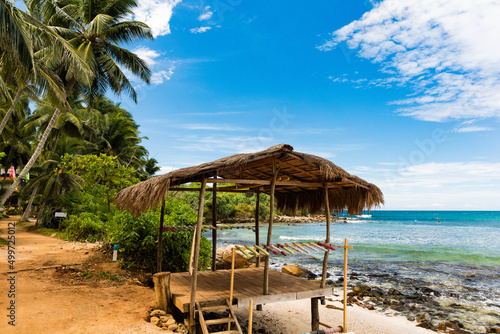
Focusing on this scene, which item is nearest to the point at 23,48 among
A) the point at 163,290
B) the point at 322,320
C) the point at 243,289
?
the point at 163,290

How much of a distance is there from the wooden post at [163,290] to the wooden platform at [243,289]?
0.38ft

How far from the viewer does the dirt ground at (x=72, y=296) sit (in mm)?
4793

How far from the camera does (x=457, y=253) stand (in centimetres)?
2270

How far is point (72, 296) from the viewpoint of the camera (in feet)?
20.4

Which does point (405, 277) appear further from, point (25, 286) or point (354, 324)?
point (25, 286)

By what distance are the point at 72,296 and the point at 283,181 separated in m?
4.72

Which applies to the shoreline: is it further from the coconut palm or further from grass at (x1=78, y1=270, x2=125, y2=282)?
the coconut palm

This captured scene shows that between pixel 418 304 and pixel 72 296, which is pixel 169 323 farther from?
pixel 418 304

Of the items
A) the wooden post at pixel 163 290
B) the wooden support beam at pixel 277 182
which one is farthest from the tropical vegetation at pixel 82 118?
the wooden support beam at pixel 277 182

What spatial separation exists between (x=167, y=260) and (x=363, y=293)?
265 inches

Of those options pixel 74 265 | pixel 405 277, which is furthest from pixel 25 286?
pixel 405 277

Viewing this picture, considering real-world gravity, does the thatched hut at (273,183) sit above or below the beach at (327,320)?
above

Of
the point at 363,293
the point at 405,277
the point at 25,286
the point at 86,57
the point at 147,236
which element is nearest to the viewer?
the point at 25,286

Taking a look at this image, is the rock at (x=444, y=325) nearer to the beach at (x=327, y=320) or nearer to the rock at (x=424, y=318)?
the rock at (x=424, y=318)
